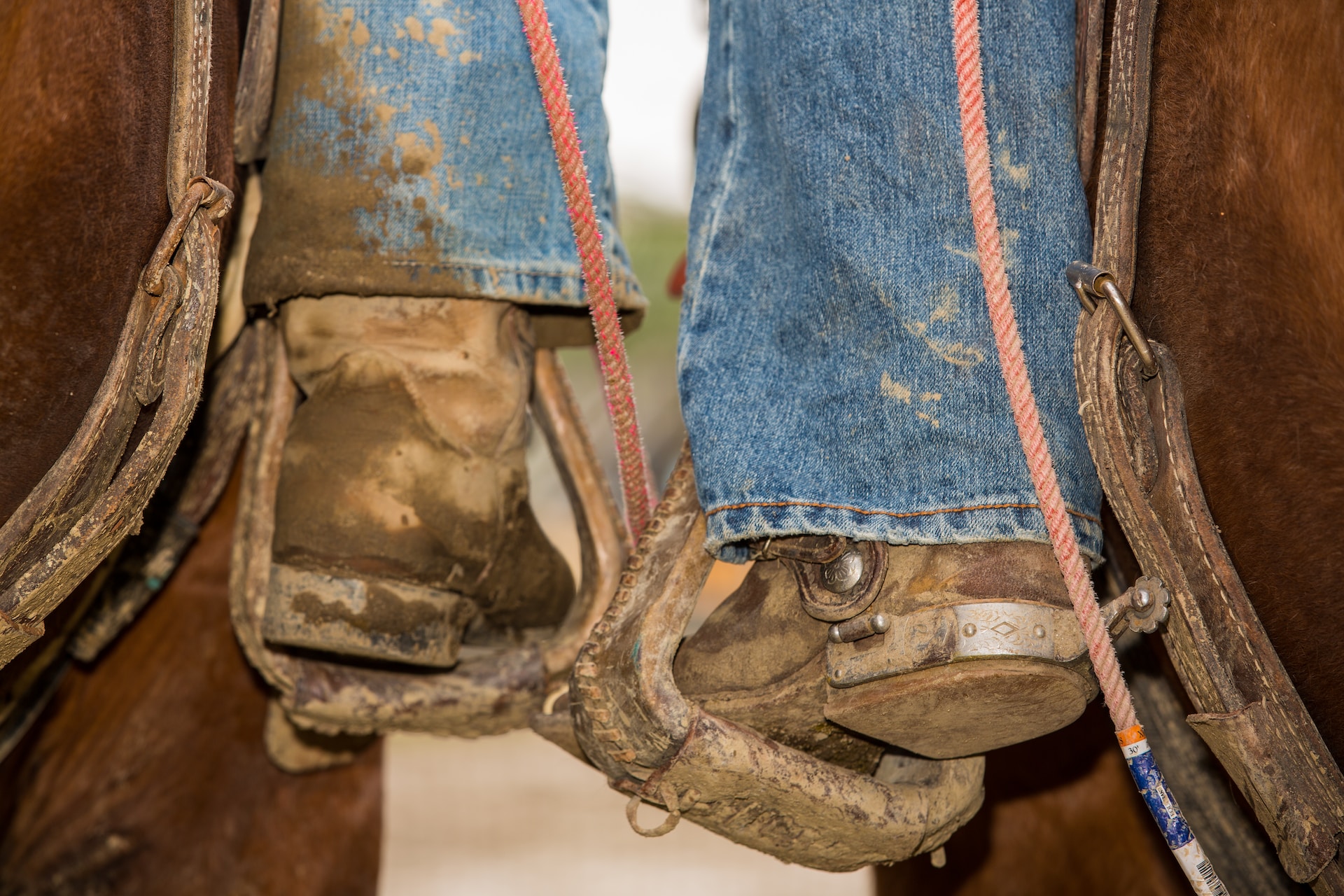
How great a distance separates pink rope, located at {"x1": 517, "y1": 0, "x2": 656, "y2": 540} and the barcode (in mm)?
617

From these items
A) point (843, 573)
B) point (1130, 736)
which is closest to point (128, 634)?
point (843, 573)

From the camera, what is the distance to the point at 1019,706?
0.88 meters

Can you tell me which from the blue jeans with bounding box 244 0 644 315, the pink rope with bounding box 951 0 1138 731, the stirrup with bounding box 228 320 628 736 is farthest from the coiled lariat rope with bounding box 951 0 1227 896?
the stirrup with bounding box 228 320 628 736

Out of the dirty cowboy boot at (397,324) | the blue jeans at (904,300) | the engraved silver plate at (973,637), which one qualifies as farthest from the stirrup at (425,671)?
the engraved silver plate at (973,637)

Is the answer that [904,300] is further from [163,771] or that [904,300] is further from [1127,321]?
[163,771]

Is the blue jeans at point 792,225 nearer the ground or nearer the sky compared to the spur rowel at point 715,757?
nearer the sky

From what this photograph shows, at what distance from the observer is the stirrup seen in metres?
1.20

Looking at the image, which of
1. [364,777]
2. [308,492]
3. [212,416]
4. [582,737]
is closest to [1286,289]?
[582,737]

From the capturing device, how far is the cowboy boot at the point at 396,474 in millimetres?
1067

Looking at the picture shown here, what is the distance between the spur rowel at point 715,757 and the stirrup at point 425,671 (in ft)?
0.83

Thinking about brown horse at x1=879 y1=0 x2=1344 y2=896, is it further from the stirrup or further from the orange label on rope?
the stirrup

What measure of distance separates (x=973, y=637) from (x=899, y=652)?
0.06m

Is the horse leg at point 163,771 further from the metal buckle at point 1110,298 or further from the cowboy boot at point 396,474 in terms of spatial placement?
the metal buckle at point 1110,298

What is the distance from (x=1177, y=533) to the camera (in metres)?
0.87
